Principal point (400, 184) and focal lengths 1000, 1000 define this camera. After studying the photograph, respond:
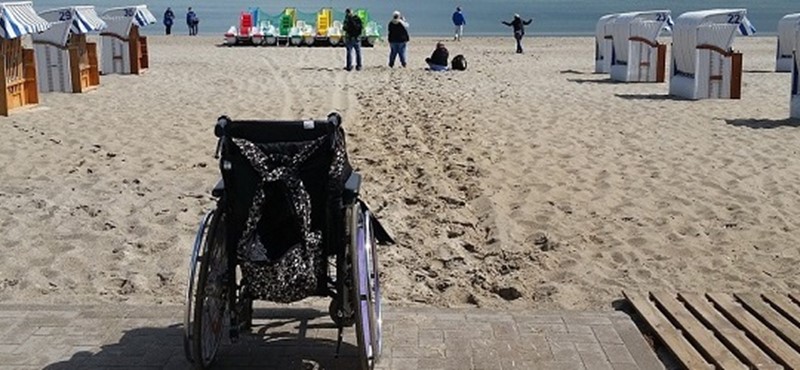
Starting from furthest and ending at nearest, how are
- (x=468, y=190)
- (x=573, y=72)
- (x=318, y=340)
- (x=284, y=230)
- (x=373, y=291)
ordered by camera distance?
(x=573, y=72) → (x=468, y=190) → (x=318, y=340) → (x=373, y=291) → (x=284, y=230)

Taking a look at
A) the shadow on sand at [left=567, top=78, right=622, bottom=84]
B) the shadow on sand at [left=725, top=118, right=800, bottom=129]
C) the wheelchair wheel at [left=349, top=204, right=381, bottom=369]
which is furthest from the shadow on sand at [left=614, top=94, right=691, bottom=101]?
the wheelchair wheel at [left=349, top=204, right=381, bottom=369]

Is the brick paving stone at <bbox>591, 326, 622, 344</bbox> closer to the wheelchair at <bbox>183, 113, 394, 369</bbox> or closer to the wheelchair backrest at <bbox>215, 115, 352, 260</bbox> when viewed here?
the wheelchair at <bbox>183, 113, 394, 369</bbox>

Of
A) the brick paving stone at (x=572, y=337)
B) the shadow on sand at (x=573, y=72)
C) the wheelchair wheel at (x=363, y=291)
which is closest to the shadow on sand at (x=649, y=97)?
the shadow on sand at (x=573, y=72)

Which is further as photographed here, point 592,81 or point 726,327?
point 592,81

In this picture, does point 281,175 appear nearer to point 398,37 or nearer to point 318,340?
point 318,340

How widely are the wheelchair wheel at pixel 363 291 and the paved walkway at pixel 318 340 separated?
12.8 inches

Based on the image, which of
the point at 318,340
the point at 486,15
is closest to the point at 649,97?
the point at 318,340

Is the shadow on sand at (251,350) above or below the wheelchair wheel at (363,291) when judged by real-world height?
below

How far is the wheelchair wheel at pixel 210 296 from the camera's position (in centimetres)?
422

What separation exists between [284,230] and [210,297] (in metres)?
0.44

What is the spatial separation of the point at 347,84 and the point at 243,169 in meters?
14.1

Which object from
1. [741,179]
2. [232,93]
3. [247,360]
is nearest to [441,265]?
[247,360]

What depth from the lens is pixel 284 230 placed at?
432cm

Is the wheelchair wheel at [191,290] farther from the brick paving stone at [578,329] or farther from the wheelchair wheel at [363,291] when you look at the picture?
the brick paving stone at [578,329]
